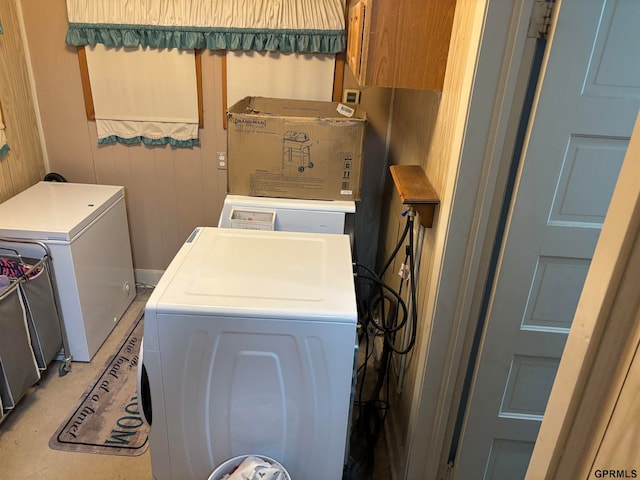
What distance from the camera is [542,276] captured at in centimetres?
147

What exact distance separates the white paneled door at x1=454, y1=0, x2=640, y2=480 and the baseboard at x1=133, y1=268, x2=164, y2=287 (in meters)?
2.26

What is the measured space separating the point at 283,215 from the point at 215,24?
1.16 meters

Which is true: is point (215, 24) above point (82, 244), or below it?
above

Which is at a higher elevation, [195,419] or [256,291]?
[256,291]

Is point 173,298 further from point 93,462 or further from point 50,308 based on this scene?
point 50,308

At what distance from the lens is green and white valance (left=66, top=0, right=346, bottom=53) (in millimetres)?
2496

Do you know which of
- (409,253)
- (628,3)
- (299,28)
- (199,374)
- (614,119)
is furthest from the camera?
(299,28)

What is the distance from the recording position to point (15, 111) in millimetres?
2619

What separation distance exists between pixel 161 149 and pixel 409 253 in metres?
1.80

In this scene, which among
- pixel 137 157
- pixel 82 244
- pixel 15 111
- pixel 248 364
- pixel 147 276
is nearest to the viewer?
pixel 248 364

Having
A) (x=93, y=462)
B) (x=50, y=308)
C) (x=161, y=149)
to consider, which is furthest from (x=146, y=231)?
(x=93, y=462)

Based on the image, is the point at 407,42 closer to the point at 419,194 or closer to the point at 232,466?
the point at 419,194

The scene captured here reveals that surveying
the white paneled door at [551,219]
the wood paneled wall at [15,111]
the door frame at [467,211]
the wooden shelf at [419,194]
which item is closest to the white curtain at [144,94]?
the wood paneled wall at [15,111]

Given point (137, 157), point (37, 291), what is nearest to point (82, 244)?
point (37, 291)
